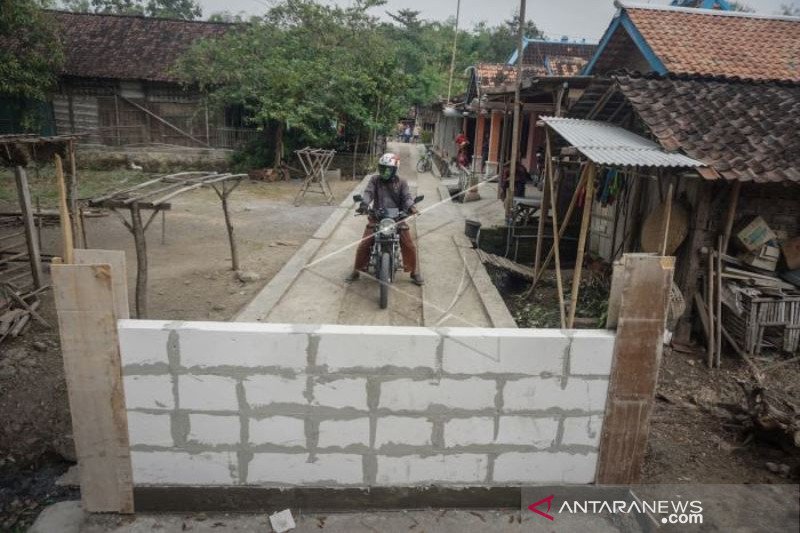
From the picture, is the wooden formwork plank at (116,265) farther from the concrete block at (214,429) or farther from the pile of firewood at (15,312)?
the pile of firewood at (15,312)

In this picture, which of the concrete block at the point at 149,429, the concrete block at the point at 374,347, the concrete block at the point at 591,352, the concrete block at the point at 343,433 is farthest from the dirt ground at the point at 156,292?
the concrete block at the point at 591,352

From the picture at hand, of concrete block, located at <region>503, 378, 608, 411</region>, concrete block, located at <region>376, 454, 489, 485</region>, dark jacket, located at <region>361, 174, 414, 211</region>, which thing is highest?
dark jacket, located at <region>361, 174, 414, 211</region>

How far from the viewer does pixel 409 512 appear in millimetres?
2965

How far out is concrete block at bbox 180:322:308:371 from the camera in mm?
2684

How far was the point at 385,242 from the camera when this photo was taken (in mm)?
6598

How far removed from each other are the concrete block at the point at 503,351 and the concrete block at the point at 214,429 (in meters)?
1.17

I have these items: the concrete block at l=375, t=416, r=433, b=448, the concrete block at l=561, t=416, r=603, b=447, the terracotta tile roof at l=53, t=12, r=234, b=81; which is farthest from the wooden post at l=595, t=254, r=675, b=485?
the terracotta tile roof at l=53, t=12, r=234, b=81

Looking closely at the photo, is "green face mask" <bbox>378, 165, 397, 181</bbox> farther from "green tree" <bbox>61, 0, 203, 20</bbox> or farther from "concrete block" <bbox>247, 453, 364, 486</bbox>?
"green tree" <bbox>61, 0, 203, 20</bbox>

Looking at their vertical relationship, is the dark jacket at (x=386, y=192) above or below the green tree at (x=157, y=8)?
below

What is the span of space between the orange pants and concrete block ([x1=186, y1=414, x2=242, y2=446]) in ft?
13.9

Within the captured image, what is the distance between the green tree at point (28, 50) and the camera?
1656 centimetres

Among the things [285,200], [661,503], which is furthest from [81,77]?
[661,503]

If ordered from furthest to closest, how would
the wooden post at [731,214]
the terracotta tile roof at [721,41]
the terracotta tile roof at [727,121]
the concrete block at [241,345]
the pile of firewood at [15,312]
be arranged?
the terracotta tile roof at [721,41], the wooden post at [731,214], the terracotta tile roof at [727,121], the pile of firewood at [15,312], the concrete block at [241,345]

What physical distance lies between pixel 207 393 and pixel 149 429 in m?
0.38
